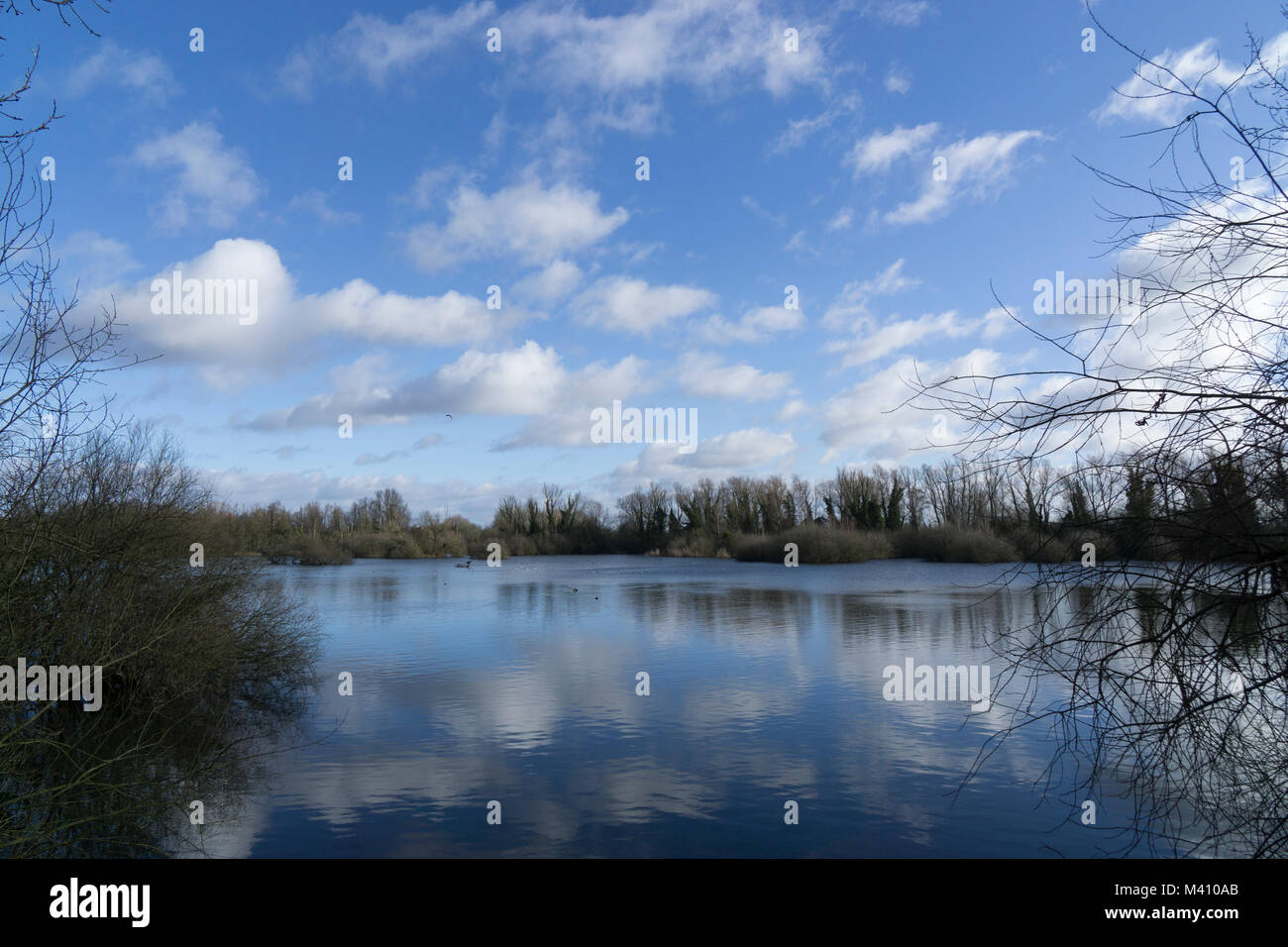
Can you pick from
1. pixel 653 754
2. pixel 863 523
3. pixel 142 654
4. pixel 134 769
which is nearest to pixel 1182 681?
pixel 653 754

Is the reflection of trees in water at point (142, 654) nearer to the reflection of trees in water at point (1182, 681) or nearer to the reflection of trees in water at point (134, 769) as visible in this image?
the reflection of trees in water at point (134, 769)

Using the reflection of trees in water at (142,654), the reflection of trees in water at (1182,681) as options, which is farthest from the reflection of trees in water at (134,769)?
the reflection of trees in water at (1182,681)

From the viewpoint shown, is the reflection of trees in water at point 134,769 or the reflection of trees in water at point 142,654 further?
the reflection of trees in water at point 142,654

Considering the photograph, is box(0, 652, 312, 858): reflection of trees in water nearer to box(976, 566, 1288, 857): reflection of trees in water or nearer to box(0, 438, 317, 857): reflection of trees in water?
box(0, 438, 317, 857): reflection of trees in water

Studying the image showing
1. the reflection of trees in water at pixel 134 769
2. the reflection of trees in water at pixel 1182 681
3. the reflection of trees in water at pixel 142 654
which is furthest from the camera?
the reflection of trees in water at pixel 142 654

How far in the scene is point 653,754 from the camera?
11312 mm

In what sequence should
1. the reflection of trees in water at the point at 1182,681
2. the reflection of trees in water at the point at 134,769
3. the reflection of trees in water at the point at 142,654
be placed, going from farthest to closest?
1. the reflection of trees in water at the point at 142,654
2. the reflection of trees in water at the point at 134,769
3. the reflection of trees in water at the point at 1182,681

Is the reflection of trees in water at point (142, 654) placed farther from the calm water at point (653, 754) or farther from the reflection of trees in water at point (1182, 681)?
the reflection of trees in water at point (1182, 681)

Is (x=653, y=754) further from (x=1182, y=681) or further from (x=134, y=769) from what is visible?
(x=1182, y=681)

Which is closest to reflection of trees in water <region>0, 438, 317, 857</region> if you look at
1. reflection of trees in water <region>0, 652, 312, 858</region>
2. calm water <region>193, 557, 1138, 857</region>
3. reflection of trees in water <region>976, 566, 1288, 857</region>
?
reflection of trees in water <region>0, 652, 312, 858</region>

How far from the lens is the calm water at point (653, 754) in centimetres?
849

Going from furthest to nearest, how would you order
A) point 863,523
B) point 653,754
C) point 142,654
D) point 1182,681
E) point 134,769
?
1. point 863,523
2. point 142,654
3. point 653,754
4. point 134,769
5. point 1182,681

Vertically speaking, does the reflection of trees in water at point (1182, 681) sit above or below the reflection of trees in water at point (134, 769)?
above
